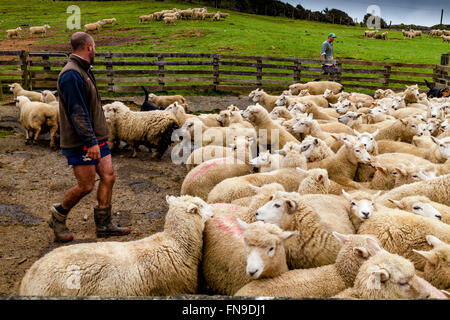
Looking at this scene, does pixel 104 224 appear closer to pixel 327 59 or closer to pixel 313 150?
pixel 313 150

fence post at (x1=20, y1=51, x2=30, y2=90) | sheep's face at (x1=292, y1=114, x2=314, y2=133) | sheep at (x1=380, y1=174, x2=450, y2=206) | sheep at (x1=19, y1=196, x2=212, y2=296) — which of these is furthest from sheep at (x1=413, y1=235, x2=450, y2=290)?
fence post at (x1=20, y1=51, x2=30, y2=90)

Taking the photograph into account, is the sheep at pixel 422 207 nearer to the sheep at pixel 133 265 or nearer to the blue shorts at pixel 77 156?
the sheep at pixel 133 265

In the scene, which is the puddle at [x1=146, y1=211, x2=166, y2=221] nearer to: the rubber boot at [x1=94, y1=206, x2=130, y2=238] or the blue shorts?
the rubber boot at [x1=94, y1=206, x2=130, y2=238]

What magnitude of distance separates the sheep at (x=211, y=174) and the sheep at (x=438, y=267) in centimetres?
325

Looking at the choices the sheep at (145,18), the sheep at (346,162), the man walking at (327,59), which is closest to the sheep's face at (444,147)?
the sheep at (346,162)

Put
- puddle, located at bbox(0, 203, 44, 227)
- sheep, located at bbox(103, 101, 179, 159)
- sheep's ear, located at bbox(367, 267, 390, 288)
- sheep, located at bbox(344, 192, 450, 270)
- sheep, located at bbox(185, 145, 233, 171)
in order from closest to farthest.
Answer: sheep's ear, located at bbox(367, 267, 390, 288), sheep, located at bbox(344, 192, 450, 270), puddle, located at bbox(0, 203, 44, 227), sheep, located at bbox(185, 145, 233, 171), sheep, located at bbox(103, 101, 179, 159)

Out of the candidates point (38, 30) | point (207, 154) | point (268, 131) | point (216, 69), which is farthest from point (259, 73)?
point (38, 30)

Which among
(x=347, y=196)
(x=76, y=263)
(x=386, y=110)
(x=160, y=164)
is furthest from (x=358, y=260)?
(x=386, y=110)

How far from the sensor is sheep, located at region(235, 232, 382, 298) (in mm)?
3057

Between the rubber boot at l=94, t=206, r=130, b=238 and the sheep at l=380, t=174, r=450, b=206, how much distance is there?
11.2 feet

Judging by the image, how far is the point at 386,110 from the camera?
10086mm

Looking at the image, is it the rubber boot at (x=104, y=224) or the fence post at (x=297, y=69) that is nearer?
the rubber boot at (x=104, y=224)

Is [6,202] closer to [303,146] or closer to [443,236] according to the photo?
[303,146]

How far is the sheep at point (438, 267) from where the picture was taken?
322cm
